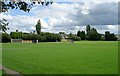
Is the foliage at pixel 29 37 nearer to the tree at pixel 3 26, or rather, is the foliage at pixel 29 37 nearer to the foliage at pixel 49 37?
the foliage at pixel 49 37

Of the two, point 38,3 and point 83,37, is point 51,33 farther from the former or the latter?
point 38,3

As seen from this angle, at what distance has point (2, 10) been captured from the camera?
36.9 ft

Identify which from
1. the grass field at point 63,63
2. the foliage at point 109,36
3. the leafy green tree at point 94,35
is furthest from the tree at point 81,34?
the grass field at point 63,63

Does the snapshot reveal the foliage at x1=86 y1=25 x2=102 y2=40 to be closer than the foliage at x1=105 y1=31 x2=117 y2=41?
No

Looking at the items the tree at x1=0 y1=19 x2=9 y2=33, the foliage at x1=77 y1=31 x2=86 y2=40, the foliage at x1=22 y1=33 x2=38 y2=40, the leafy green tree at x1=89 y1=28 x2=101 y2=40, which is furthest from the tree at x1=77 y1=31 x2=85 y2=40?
the tree at x1=0 y1=19 x2=9 y2=33

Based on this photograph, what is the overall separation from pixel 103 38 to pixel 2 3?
165006 mm

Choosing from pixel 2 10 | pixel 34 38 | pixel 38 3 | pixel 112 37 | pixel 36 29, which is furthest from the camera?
pixel 36 29

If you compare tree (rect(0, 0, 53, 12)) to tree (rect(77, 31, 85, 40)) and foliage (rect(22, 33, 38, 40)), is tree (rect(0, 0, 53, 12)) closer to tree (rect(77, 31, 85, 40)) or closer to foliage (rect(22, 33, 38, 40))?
foliage (rect(22, 33, 38, 40))

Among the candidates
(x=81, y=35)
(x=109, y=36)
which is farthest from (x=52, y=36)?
(x=81, y=35)

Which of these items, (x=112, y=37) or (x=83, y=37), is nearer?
(x=112, y=37)

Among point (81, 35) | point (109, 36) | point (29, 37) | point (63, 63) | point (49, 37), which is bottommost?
point (63, 63)

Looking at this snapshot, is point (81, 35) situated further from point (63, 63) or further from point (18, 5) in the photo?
point (18, 5)

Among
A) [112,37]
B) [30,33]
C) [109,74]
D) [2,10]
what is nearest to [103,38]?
[112,37]

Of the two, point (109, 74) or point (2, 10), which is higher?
point (2, 10)
